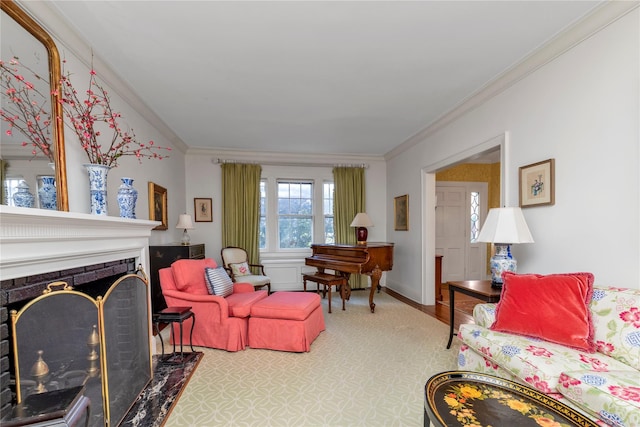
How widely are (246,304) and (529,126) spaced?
3.23 m

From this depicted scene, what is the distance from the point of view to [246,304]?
10.3 ft

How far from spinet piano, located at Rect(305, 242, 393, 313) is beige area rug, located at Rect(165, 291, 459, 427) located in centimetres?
83

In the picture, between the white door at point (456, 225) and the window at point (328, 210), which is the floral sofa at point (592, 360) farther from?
the white door at point (456, 225)

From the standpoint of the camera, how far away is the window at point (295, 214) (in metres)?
5.67

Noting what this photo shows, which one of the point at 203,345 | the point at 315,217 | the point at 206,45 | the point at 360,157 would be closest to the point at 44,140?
the point at 206,45

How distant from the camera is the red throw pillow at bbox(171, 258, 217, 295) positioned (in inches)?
122

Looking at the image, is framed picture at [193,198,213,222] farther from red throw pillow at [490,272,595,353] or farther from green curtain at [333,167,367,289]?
red throw pillow at [490,272,595,353]

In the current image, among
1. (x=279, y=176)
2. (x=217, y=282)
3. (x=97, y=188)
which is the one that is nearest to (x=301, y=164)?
(x=279, y=176)

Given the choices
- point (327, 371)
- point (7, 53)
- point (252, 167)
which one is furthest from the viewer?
point (252, 167)

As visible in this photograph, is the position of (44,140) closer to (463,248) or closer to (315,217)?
(315,217)

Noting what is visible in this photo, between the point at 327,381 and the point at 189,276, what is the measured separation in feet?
5.89

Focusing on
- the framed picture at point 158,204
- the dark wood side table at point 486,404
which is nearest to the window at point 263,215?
the framed picture at point 158,204

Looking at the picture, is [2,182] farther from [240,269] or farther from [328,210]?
→ [328,210]

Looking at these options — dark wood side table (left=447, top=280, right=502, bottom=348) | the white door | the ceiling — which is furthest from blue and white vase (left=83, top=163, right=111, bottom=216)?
the white door
